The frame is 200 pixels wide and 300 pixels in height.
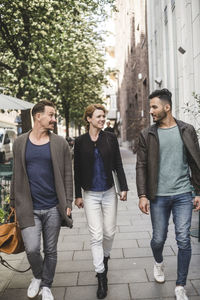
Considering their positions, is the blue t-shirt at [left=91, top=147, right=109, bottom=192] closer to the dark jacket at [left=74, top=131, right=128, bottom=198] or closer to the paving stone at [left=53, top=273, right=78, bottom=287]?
the dark jacket at [left=74, top=131, right=128, bottom=198]

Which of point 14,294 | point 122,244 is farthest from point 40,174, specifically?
point 122,244

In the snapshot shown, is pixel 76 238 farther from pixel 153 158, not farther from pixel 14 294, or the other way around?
pixel 153 158

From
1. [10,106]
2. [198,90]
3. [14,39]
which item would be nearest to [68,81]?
[14,39]

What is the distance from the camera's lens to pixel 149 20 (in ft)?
65.1

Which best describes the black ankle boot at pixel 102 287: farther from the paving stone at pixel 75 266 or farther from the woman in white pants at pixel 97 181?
the paving stone at pixel 75 266

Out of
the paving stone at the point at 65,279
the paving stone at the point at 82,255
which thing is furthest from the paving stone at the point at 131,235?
the paving stone at the point at 65,279

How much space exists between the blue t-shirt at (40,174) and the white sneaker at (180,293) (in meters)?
1.44

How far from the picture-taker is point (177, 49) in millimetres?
12820

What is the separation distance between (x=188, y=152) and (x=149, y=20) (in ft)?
57.6

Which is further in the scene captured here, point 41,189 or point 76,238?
point 76,238

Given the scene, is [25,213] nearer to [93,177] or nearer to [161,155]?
[93,177]

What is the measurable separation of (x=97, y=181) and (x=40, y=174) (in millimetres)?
641

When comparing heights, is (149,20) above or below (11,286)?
above

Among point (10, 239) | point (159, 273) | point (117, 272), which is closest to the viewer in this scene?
point (10, 239)
